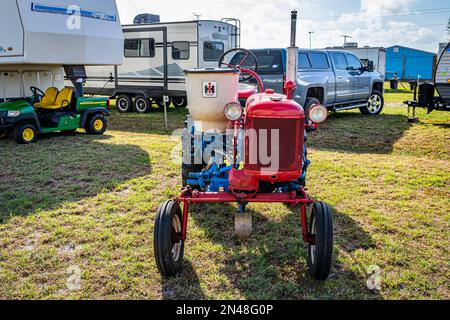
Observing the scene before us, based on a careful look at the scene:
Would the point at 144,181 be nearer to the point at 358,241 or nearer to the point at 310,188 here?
the point at 310,188

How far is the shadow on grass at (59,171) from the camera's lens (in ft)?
18.6

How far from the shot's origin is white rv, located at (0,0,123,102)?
8742mm

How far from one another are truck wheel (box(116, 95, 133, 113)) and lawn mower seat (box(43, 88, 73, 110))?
16.7 ft

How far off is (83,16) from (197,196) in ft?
25.1

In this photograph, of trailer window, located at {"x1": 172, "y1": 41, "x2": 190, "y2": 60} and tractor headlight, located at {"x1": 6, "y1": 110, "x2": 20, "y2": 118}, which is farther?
trailer window, located at {"x1": 172, "y1": 41, "x2": 190, "y2": 60}

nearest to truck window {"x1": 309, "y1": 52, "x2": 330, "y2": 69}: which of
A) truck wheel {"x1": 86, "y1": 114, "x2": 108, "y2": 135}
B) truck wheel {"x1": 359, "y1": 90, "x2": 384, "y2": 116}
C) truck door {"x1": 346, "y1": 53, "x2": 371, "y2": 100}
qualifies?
truck door {"x1": 346, "y1": 53, "x2": 371, "y2": 100}

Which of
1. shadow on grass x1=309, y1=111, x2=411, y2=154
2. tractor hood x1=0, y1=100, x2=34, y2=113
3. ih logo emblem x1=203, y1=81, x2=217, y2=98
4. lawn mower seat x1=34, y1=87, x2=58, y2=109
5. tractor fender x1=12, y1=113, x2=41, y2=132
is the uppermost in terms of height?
ih logo emblem x1=203, y1=81, x2=217, y2=98

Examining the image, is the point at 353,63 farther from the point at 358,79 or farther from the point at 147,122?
the point at 147,122

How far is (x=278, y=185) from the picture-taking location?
4094 millimetres

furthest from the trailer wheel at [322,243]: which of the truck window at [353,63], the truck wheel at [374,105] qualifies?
the truck wheel at [374,105]

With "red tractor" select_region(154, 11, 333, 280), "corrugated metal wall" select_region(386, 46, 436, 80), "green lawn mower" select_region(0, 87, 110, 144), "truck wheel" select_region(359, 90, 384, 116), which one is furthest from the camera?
"corrugated metal wall" select_region(386, 46, 436, 80)

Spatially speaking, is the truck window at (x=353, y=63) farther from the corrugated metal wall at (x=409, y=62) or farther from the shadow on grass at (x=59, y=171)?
the corrugated metal wall at (x=409, y=62)

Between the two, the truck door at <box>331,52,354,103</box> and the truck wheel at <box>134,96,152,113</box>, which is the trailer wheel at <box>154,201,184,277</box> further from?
the truck wheel at <box>134,96,152,113</box>

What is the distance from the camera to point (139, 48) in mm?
15242
